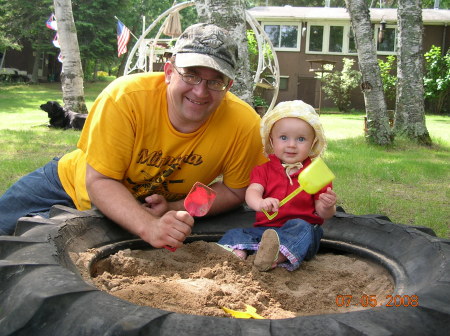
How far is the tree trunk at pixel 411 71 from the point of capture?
8.77 m

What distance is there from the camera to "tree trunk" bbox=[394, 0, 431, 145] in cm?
877

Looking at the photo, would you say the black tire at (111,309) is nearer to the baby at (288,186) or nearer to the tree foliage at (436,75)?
A: the baby at (288,186)

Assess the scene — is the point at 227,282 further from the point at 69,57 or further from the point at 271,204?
the point at 69,57

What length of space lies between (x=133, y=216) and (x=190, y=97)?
600 millimetres

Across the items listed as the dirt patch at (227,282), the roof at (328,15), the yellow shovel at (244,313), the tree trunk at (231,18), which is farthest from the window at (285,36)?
the yellow shovel at (244,313)

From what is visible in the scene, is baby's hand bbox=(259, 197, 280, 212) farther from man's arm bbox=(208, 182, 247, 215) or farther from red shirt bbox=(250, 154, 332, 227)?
man's arm bbox=(208, 182, 247, 215)

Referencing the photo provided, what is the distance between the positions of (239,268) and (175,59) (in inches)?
39.1

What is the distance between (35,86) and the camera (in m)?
25.6

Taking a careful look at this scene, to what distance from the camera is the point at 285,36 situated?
2336 cm

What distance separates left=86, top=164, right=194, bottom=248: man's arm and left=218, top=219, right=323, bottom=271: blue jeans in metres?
0.44

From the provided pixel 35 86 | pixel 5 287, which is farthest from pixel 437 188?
pixel 35 86

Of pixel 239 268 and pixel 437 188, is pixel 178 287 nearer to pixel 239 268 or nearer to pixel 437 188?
pixel 239 268

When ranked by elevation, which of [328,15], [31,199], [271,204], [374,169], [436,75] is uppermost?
Result: [328,15]

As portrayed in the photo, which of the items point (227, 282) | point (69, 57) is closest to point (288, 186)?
point (227, 282)
